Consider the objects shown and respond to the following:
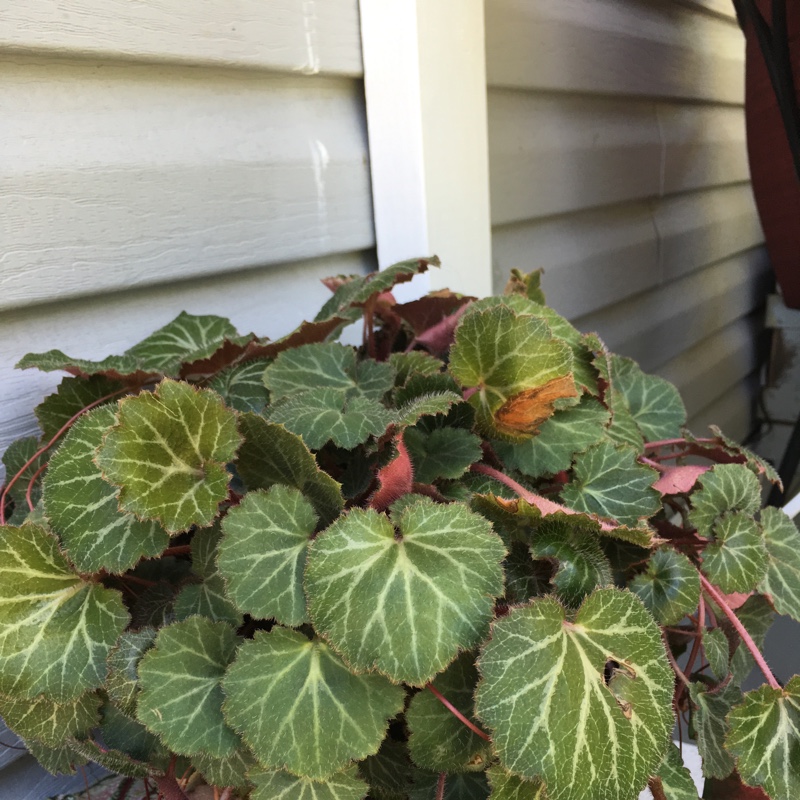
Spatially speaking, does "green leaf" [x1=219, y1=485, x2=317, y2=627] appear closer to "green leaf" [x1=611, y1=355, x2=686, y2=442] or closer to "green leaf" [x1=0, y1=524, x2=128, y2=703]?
"green leaf" [x1=0, y1=524, x2=128, y2=703]

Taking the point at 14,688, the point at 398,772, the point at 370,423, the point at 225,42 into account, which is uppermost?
the point at 225,42

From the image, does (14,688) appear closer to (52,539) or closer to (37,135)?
(52,539)

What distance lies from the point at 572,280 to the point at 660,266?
46cm

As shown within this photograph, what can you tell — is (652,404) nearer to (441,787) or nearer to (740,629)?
(740,629)

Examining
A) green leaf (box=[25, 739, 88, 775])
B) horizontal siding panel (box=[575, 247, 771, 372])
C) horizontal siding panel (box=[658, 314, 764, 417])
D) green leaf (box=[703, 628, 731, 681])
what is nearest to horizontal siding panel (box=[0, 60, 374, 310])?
green leaf (box=[25, 739, 88, 775])

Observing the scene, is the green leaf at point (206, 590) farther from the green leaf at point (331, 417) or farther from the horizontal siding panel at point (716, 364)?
the horizontal siding panel at point (716, 364)

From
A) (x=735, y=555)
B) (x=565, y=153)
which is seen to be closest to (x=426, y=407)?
(x=735, y=555)

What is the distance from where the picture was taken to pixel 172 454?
17.0 inches

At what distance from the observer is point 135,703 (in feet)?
1.34

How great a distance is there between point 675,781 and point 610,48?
1.32m

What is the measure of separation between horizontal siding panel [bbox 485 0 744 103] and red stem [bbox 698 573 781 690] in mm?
864

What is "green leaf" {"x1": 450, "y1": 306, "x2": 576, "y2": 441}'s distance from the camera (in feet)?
1.59

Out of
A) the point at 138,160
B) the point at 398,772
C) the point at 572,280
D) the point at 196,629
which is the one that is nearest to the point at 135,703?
the point at 196,629

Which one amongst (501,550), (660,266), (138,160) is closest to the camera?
(501,550)
